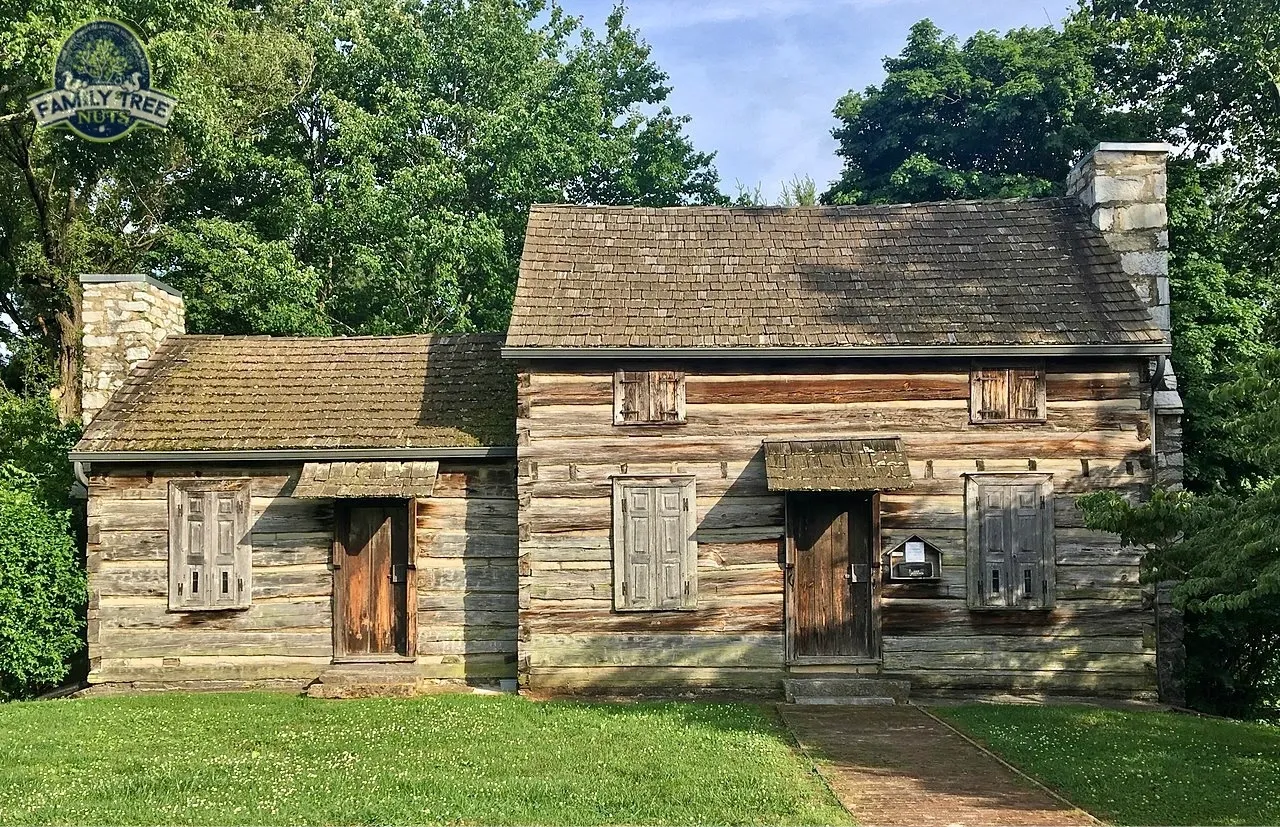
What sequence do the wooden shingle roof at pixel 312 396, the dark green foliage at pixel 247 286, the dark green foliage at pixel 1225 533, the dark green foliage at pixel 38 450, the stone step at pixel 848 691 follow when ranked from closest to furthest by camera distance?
the dark green foliage at pixel 1225 533, the stone step at pixel 848 691, the wooden shingle roof at pixel 312 396, the dark green foliage at pixel 38 450, the dark green foliage at pixel 247 286

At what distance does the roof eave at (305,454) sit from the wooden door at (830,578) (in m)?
4.06

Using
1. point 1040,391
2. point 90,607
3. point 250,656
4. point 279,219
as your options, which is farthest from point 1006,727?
point 279,219

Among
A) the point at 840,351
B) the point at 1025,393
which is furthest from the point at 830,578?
the point at 1025,393

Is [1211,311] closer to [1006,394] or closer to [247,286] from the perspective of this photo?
[1006,394]

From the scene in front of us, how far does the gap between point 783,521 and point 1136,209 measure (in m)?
7.16

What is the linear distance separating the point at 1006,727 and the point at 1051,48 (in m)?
21.3

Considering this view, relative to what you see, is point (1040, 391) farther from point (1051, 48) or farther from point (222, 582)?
point (1051, 48)

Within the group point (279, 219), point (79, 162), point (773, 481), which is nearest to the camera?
point (773, 481)

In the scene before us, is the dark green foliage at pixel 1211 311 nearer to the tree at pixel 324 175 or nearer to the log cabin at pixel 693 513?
the log cabin at pixel 693 513

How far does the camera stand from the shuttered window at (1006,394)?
13.3m

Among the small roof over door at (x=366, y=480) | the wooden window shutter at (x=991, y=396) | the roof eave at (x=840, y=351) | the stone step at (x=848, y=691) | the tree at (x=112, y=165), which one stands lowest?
the stone step at (x=848, y=691)

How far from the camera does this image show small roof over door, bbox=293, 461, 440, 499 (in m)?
13.2

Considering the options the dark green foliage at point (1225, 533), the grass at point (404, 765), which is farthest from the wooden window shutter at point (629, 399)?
the dark green foliage at point (1225, 533)

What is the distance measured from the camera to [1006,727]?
1107 cm
